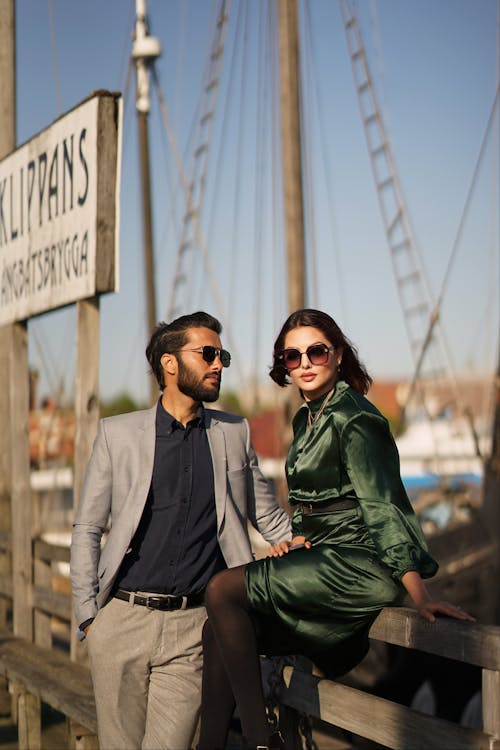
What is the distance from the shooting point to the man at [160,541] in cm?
335

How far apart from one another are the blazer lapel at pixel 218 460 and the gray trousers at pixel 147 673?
0.35 m

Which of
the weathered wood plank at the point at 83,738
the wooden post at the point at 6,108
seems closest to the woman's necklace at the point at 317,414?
the weathered wood plank at the point at 83,738

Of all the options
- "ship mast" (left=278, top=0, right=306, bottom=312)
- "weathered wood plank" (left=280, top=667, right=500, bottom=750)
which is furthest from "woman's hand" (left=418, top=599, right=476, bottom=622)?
"ship mast" (left=278, top=0, right=306, bottom=312)

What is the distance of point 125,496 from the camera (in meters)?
3.38

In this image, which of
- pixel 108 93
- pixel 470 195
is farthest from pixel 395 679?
pixel 108 93

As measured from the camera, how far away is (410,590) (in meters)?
2.76

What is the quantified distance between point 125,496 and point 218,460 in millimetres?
330

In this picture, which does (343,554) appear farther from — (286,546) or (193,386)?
(193,386)

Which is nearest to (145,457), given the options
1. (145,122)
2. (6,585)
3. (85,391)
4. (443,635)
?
(443,635)

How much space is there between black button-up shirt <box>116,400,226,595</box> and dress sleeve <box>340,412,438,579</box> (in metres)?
0.62

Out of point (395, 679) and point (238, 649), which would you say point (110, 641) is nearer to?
point (238, 649)

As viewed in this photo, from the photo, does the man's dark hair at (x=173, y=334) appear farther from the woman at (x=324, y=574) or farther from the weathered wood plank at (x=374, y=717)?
the weathered wood plank at (x=374, y=717)

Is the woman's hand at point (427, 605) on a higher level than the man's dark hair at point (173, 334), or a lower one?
lower

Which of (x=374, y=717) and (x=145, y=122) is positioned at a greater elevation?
(x=145, y=122)
